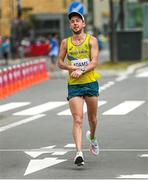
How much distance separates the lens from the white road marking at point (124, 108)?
1778 cm

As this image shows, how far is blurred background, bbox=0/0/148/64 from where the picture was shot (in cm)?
4119

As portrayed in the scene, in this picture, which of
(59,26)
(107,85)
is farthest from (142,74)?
(59,26)

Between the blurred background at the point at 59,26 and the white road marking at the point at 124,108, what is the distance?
12.1 meters

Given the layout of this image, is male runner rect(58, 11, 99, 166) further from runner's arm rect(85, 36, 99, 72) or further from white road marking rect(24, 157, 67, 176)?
white road marking rect(24, 157, 67, 176)

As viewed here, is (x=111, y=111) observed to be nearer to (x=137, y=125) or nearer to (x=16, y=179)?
(x=137, y=125)

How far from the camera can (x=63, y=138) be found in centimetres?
1320

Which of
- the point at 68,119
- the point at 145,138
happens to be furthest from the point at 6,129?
the point at 145,138

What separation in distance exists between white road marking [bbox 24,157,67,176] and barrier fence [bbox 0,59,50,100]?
1274 cm

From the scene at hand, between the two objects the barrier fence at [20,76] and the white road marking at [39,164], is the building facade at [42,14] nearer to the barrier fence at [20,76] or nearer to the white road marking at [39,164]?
the barrier fence at [20,76]

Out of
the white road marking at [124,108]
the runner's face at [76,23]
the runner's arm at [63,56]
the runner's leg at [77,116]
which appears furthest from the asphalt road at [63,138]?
the runner's face at [76,23]

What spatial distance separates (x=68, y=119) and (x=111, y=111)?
6.14 feet

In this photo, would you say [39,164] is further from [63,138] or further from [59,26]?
[59,26]

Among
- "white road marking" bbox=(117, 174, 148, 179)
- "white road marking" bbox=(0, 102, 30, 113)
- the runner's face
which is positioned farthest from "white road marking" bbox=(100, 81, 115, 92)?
"white road marking" bbox=(117, 174, 148, 179)

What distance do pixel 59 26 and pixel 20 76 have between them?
48.2 m
